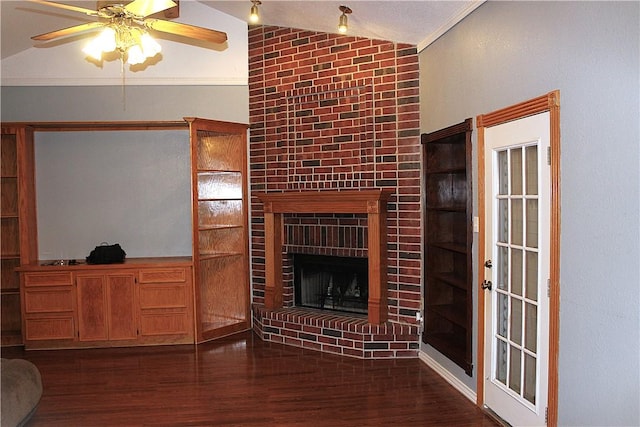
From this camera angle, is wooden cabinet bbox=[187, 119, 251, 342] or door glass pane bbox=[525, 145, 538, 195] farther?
wooden cabinet bbox=[187, 119, 251, 342]

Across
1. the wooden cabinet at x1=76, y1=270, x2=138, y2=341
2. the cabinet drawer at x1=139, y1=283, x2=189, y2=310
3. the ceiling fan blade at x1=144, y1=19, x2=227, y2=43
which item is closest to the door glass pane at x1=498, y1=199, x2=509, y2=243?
the ceiling fan blade at x1=144, y1=19, x2=227, y2=43

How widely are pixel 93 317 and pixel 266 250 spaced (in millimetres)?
1827

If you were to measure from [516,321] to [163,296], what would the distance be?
3.48 m

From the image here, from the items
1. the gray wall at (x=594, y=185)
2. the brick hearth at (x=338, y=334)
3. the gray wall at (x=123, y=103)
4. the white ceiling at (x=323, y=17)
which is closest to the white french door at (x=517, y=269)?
the gray wall at (x=594, y=185)

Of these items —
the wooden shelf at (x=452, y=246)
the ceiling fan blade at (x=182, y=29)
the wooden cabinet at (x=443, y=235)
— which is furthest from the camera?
the wooden cabinet at (x=443, y=235)

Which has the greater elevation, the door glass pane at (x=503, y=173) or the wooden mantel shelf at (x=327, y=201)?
the door glass pane at (x=503, y=173)

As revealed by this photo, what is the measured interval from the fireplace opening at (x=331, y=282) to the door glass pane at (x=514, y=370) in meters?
2.12

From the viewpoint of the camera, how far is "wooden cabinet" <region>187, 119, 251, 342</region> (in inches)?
230

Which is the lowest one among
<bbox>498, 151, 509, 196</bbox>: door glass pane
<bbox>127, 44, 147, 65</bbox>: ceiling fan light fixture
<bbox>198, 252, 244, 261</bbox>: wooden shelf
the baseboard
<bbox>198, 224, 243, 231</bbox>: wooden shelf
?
the baseboard

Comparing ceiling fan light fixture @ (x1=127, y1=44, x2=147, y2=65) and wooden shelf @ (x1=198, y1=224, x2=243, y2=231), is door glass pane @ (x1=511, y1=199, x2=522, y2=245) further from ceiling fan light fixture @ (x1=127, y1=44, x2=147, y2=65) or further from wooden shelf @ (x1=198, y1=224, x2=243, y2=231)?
wooden shelf @ (x1=198, y1=224, x2=243, y2=231)

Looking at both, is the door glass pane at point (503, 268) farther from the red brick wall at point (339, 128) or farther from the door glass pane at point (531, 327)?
the red brick wall at point (339, 128)

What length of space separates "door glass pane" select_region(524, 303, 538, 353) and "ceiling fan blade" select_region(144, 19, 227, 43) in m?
2.59

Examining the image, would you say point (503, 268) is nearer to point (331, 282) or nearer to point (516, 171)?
point (516, 171)

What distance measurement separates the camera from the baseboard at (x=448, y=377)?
3.96 metres
